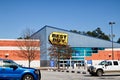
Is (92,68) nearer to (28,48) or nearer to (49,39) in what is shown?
(28,48)

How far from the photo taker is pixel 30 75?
19.6m

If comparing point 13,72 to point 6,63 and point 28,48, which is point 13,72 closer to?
point 6,63

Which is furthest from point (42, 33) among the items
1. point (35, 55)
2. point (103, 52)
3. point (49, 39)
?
point (103, 52)

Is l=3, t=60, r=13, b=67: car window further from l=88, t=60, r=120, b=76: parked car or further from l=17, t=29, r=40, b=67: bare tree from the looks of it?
l=17, t=29, r=40, b=67: bare tree

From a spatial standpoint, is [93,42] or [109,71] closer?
[109,71]

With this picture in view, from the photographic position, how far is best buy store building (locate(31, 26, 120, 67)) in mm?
82188

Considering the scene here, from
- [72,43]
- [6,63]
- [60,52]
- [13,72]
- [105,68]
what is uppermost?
[72,43]

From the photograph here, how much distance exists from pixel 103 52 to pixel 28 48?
18.5 meters

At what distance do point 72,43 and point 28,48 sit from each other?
15.1 metres

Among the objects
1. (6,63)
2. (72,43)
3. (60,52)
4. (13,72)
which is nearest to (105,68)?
(13,72)

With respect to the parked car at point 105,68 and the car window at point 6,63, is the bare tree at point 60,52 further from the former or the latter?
the car window at point 6,63

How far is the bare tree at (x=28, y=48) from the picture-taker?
74294mm

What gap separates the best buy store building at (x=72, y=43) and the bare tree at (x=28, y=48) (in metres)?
3.88

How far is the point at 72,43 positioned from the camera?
84.8m
